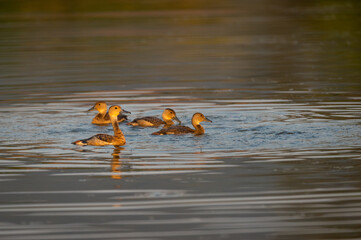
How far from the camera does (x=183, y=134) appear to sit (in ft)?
44.0

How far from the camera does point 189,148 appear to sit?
39.6 ft

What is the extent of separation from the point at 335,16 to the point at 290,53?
15.5m

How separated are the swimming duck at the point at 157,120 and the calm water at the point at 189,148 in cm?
20

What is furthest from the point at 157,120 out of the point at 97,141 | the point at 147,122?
the point at 97,141

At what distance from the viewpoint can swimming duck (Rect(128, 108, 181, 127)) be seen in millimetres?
14492

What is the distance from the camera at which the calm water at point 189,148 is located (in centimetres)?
829

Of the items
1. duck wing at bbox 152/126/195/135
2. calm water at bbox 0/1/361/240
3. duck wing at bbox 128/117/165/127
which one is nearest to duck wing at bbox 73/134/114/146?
calm water at bbox 0/1/361/240

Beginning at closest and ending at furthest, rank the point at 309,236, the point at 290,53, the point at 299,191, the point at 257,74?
the point at 309,236
the point at 299,191
the point at 257,74
the point at 290,53

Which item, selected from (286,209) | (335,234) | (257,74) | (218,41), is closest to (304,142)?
(286,209)

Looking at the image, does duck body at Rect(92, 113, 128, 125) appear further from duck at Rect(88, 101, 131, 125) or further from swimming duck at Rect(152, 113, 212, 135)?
swimming duck at Rect(152, 113, 212, 135)

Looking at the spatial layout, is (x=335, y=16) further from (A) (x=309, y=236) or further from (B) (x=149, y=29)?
(A) (x=309, y=236)

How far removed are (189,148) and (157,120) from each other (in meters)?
Result: 2.67

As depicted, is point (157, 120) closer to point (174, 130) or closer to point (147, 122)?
point (147, 122)

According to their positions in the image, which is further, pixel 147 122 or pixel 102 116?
pixel 102 116
